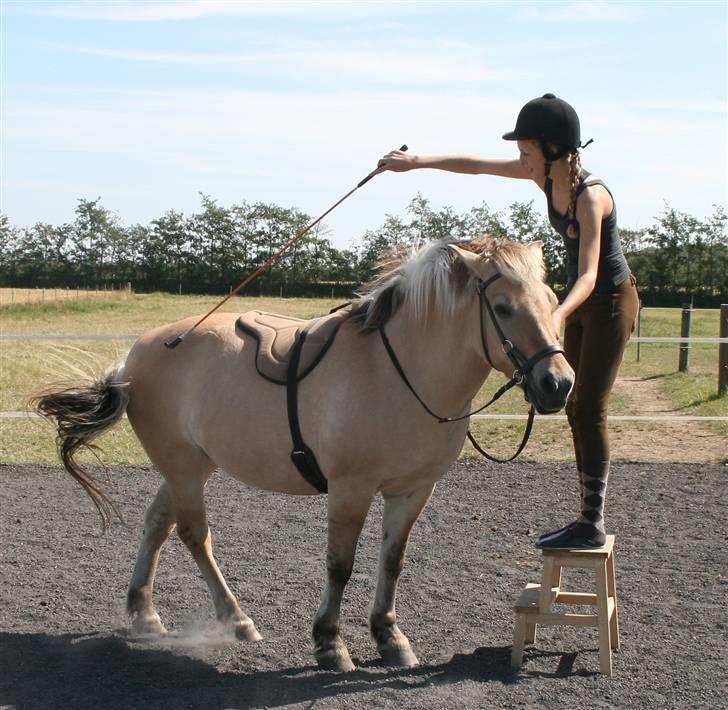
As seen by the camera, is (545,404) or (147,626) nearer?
(545,404)

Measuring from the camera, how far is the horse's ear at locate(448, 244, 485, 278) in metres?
3.46

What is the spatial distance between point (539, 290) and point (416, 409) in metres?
0.68

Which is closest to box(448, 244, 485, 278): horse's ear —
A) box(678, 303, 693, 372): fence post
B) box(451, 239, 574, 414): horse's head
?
box(451, 239, 574, 414): horse's head

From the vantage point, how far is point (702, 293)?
35406 mm

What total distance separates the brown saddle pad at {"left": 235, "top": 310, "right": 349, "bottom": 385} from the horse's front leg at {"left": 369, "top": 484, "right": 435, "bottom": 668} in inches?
27.3

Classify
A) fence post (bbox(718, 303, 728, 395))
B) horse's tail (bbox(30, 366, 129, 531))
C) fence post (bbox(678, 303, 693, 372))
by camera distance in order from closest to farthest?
horse's tail (bbox(30, 366, 129, 531))
fence post (bbox(718, 303, 728, 395))
fence post (bbox(678, 303, 693, 372))

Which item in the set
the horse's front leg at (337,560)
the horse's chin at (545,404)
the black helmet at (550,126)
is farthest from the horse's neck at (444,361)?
the black helmet at (550,126)

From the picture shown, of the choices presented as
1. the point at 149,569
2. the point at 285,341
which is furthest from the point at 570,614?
Result: the point at 149,569

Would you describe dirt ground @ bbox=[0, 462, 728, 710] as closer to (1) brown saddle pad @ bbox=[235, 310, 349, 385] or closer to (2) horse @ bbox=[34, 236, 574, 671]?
(2) horse @ bbox=[34, 236, 574, 671]

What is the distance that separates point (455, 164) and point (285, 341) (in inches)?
43.9

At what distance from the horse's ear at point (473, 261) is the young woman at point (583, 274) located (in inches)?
13.9

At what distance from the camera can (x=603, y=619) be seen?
12.3ft

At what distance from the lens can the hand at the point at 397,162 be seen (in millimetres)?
3984

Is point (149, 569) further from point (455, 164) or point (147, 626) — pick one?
point (455, 164)
